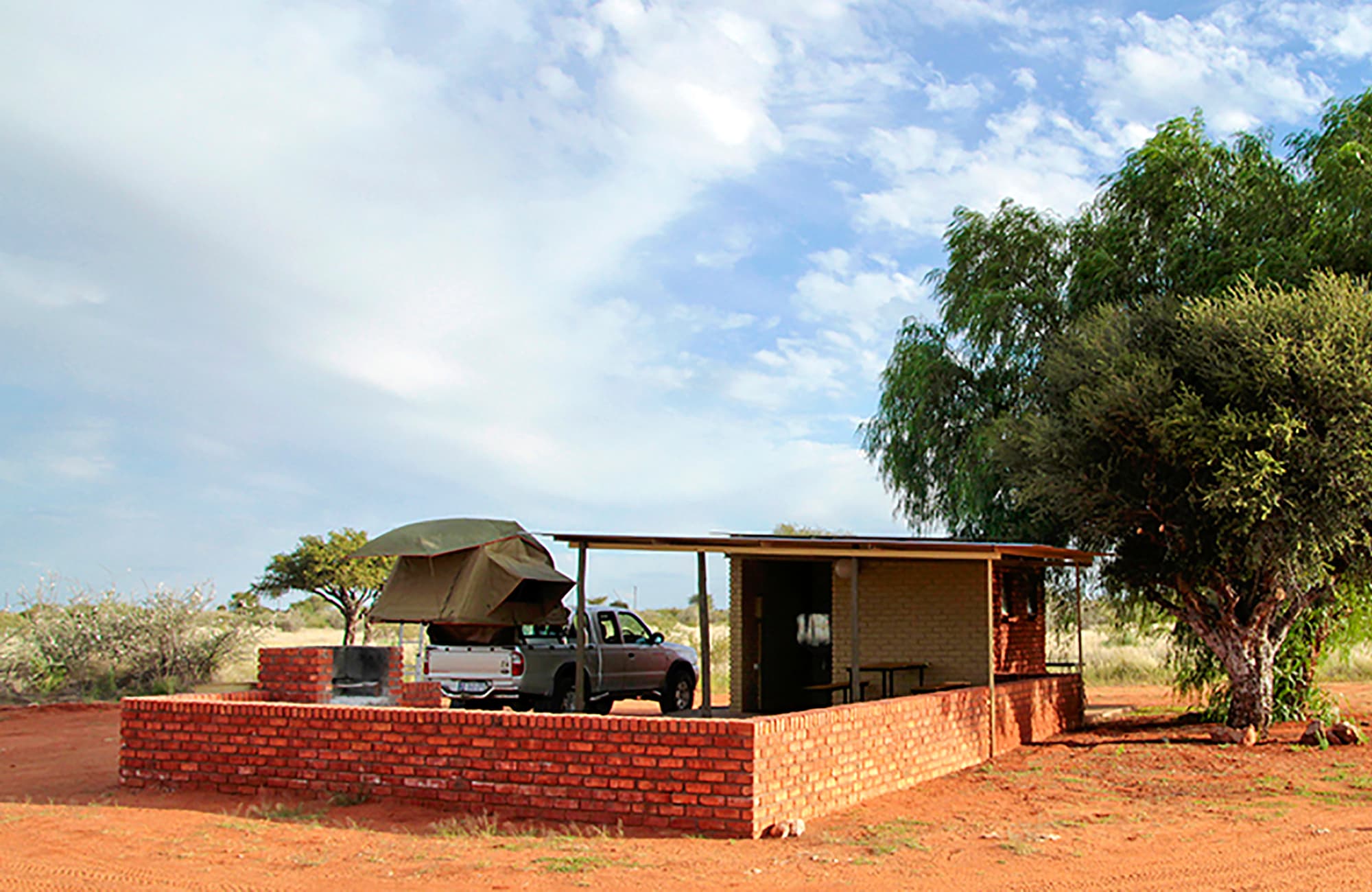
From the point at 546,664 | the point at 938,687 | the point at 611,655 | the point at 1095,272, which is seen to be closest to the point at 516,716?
the point at 546,664

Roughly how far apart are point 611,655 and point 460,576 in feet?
7.76

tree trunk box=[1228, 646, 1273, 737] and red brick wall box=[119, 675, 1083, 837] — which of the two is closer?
red brick wall box=[119, 675, 1083, 837]

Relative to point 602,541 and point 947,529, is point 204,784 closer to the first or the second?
point 602,541

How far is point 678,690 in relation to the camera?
17.2m

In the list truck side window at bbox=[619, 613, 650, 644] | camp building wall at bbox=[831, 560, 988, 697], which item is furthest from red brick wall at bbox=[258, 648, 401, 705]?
camp building wall at bbox=[831, 560, 988, 697]

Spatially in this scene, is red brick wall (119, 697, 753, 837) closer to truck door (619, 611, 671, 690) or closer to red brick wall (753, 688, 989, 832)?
red brick wall (753, 688, 989, 832)

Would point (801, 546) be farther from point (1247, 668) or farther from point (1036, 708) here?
point (1247, 668)

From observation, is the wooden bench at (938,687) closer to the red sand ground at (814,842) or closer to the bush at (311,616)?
the red sand ground at (814,842)

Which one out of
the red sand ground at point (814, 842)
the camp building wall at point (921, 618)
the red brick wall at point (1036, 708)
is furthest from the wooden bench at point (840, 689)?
the red sand ground at point (814, 842)

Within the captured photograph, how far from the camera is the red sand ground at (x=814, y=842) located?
282 inches

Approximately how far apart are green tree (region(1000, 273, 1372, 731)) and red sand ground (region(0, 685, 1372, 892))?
2876mm

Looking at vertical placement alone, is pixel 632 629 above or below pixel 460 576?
below

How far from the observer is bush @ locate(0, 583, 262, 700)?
2219cm

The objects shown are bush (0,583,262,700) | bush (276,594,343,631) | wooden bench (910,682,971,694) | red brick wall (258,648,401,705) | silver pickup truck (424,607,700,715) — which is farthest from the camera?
bush (276,594,343,631)
